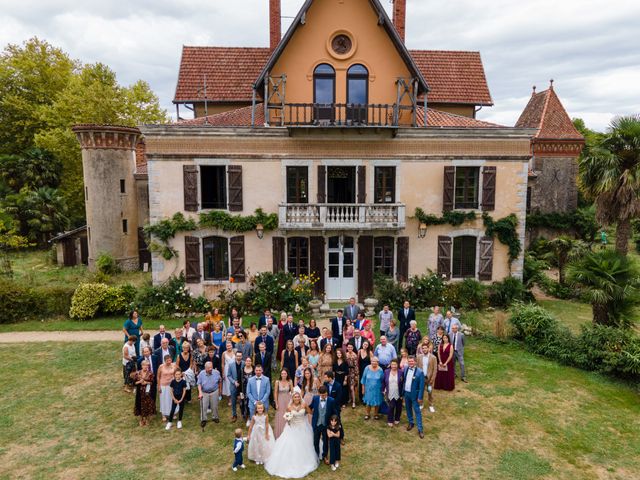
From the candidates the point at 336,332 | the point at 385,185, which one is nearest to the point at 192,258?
the point at 336,332

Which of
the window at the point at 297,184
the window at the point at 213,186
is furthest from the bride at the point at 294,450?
the window at the point at 213,186

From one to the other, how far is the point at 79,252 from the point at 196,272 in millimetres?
15316

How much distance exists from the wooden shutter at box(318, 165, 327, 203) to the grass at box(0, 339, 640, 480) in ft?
32.3

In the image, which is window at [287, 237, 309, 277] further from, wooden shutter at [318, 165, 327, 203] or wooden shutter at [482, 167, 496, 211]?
wooden shutter at [482, 167, 496, 211]

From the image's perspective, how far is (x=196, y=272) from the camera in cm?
1983

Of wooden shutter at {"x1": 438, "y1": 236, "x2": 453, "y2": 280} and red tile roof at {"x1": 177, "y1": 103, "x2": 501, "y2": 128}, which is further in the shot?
wooden shutter at {"x1": 438, "y1": 236, "x2": 453, "y2": 280}

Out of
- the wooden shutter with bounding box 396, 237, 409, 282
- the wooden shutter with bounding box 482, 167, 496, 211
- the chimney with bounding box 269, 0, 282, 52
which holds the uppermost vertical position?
the chimney with bounding box 269, 0, 282, 52

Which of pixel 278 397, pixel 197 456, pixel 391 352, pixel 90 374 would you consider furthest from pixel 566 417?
pixel 90 374

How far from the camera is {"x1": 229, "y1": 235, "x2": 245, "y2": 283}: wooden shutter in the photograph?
19.8 m

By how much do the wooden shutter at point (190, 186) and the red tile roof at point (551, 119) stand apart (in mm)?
21755

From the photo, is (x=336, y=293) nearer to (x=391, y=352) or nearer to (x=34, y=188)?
(x=391, y=352)


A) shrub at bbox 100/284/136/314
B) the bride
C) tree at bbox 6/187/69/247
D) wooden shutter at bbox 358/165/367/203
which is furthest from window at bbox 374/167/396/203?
tree at bbox 6/187/69/247

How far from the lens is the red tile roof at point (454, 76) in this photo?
24938mm

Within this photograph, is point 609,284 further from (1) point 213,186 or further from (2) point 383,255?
(1) point 213,186
